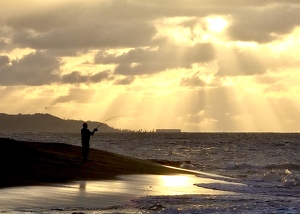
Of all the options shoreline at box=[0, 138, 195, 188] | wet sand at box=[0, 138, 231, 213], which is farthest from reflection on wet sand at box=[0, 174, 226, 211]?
shoreline at box=[0, 138, 195, 188]

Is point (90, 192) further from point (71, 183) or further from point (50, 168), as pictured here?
point (50, 168)

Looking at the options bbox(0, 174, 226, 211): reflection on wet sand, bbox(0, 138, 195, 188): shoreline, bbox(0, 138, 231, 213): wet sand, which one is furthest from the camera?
bbox(0, 138, 195, 188): shoreline

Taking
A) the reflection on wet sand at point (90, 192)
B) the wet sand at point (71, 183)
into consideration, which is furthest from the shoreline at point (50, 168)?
the reflection on wet sand at point (90, 192)

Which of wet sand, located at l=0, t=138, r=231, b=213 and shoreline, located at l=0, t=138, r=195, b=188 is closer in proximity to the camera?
wet sand, located at l=0, t=138, r=231, b=213

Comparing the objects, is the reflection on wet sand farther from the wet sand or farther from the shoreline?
the shoreline

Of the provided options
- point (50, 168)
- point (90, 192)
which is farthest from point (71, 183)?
point (50, 168)

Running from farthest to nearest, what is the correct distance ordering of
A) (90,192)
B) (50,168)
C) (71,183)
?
(50,168) → (71,183) → (90,192)

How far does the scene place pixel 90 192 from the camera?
17375mm

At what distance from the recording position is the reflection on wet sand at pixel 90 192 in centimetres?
1439

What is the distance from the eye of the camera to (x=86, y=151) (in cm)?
2809

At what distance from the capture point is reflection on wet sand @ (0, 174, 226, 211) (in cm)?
1439

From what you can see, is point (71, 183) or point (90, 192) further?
point (71, 183)

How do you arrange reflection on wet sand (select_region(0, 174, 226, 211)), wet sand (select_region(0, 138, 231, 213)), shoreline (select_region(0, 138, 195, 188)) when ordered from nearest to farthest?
1. reflection on wet sand (select_region(0, 174, 226, 211))
2. wet sand (select_region(0, 138, 231, 213))
3. shoreline (select_region(0, 138, 195, 188))

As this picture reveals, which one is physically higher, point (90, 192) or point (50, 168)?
point (50, 168)
